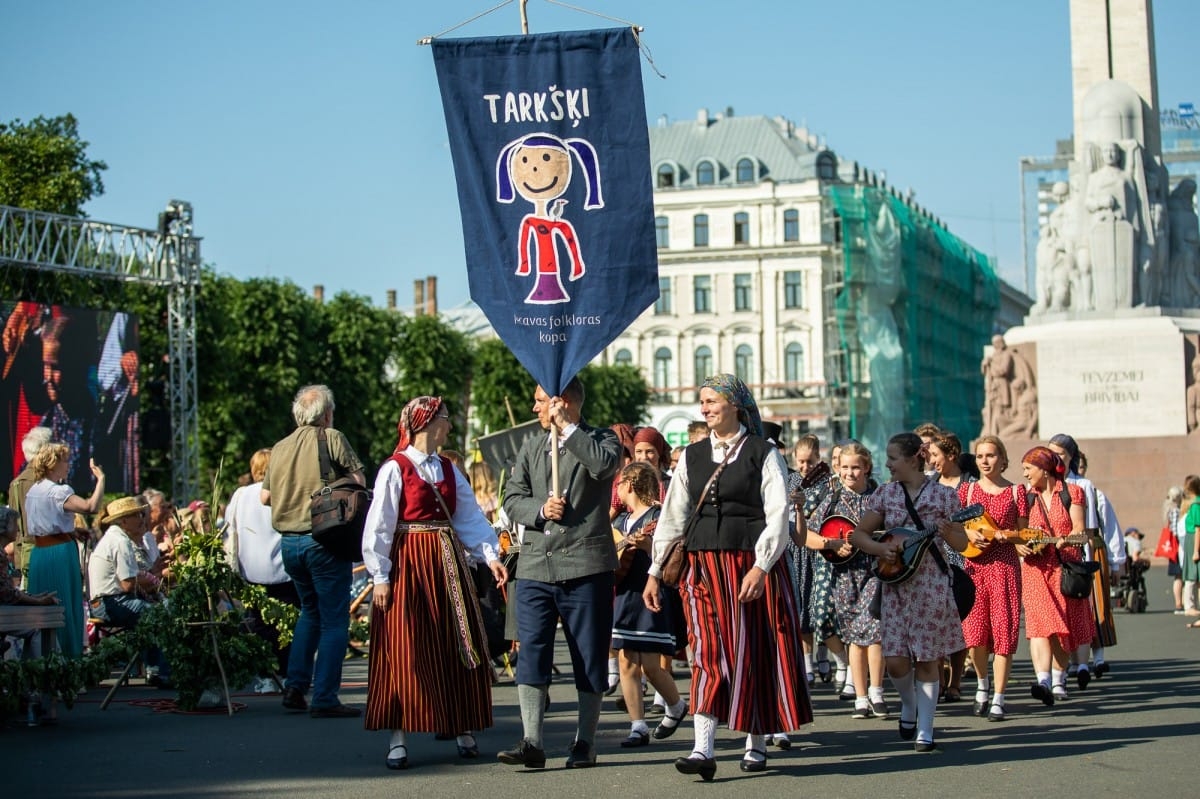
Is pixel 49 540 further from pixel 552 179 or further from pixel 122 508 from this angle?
pixel 552 179

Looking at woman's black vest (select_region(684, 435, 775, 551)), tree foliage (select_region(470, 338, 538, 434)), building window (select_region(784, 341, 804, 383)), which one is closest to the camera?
woman's black vest (select_region(684, 435, 775, 551))

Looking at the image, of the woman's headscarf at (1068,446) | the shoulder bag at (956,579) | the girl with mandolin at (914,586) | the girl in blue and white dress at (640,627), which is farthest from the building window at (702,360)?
the girl with mandolin at (914,586)

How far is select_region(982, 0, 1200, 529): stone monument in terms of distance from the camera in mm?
28641

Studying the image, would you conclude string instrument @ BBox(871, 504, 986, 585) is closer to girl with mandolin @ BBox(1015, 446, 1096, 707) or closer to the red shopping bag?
girl with mandolin @ BBox(1015, 446, 1096, 707)

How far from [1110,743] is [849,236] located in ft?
226

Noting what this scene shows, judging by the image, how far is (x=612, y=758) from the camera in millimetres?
9234

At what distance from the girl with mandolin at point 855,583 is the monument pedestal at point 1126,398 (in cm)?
1724

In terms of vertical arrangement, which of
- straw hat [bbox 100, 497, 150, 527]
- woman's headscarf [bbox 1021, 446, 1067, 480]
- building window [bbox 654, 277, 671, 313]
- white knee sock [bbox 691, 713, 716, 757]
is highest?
building window [bbox 654, 277, 671, 313]

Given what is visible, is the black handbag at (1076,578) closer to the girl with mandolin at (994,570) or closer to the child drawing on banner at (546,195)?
the girl with mandolin at (994,570)

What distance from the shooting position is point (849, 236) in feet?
254

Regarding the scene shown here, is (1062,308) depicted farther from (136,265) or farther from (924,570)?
(924,570)

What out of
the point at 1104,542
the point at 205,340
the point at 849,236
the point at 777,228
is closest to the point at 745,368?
the point at 777,228

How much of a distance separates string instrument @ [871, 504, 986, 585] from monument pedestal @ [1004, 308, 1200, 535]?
1890 cm

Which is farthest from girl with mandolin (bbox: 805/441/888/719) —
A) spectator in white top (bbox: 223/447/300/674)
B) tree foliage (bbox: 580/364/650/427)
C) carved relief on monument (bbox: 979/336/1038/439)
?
tree foliage (bbox: 580/364/650/427)
